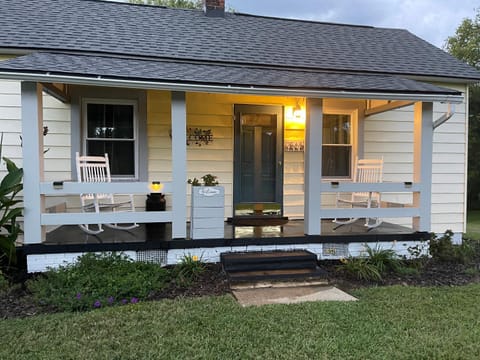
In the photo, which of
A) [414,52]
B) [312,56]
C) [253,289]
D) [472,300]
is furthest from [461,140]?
[253,289]

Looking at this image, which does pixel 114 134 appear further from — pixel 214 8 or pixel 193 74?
pixel 214 8

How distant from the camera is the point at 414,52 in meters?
7.18

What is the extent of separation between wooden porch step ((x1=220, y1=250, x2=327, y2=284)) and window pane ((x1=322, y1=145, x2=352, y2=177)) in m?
2.54

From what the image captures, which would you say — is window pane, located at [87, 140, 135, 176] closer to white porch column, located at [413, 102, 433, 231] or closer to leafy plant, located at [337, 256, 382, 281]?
leafy plant, located at [337, 256, 382, 281]

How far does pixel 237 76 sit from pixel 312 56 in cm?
228

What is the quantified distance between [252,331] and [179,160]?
7.96ft

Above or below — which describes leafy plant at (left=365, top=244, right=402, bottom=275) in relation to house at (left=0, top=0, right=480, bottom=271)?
below

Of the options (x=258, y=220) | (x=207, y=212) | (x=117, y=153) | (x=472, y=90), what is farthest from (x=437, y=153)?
(x=472, y=90)

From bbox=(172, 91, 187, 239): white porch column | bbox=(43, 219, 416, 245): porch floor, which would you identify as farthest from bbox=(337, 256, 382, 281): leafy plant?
bbox=(172, 91, 187, 239): white porch column

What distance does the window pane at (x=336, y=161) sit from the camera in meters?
6.72

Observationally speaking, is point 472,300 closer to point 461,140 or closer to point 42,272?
point 461,140

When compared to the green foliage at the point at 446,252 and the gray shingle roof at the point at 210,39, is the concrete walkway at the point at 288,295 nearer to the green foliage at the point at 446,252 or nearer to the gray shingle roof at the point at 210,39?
the green foliage at the point at 446,252

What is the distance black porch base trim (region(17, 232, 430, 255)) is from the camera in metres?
4.34

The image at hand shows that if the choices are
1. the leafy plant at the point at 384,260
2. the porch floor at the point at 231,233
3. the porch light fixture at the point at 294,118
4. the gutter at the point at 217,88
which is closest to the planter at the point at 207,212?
the porch floor at the point at 231,233
